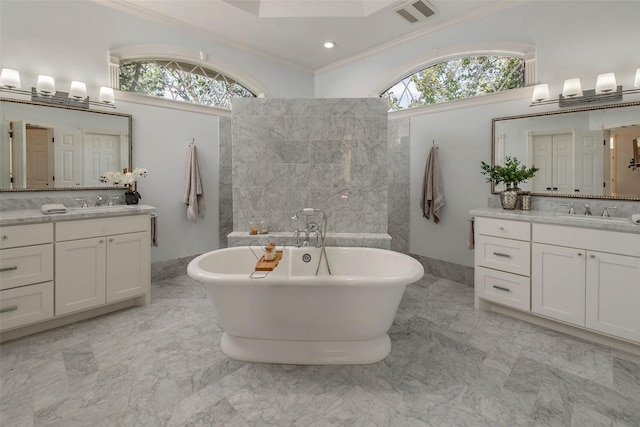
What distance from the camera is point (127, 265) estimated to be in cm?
279

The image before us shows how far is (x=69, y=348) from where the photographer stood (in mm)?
2191

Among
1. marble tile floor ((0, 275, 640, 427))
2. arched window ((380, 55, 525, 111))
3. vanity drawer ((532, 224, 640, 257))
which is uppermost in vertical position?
arched window ((380, 55, 525, 111))

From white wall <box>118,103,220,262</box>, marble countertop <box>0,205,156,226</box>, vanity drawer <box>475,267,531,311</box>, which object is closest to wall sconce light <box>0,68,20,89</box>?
white wall <box>118,103,220,262</box>

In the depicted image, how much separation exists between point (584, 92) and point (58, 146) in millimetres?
4849

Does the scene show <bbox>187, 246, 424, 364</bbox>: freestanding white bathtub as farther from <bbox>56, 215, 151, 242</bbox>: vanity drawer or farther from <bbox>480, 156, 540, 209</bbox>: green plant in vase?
<bbox>480, 156, 540, 209</bbox>: green plant in vase

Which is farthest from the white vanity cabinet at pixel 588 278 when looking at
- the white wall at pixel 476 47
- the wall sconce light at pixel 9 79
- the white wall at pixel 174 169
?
the wall sconce light at pixel 9 79

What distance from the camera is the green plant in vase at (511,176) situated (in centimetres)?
289

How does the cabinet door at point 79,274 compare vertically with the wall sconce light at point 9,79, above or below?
below

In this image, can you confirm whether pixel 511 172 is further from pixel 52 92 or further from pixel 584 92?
pixel 52 92

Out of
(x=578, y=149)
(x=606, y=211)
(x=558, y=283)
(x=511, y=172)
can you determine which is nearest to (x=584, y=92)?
(x=578, y=149)

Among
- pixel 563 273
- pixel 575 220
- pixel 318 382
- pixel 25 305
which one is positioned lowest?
A: pixel 318 382

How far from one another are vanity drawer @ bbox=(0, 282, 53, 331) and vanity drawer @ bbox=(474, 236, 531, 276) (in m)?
3.69

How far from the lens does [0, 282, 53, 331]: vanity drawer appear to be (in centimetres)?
218

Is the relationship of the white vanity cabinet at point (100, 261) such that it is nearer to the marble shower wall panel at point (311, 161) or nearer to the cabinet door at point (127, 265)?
the cabinet door at point (127, 265)
